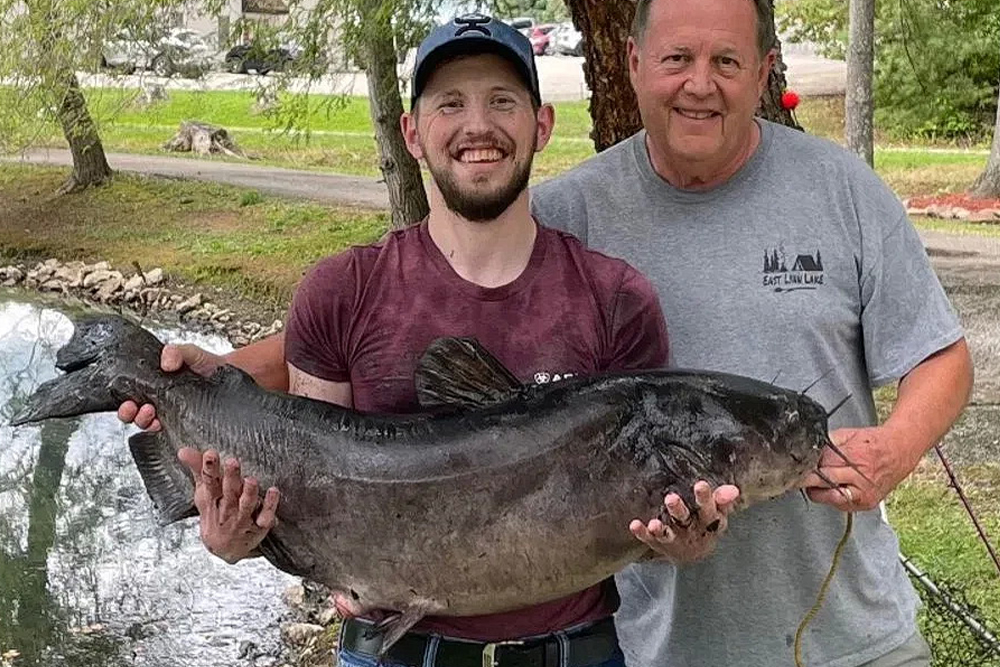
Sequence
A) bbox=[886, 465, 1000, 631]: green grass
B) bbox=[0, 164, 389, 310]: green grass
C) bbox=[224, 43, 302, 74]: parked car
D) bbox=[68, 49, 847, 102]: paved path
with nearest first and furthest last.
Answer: bbox=[886, 465, 1000, 631]: green grass < bbox=[224, 43, 302, 74]: parked car < bbox=[0, 164, 389, 310]: green grass < bbox=[68, 49, 847, 102]: paved path

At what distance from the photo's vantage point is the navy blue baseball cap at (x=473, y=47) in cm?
274

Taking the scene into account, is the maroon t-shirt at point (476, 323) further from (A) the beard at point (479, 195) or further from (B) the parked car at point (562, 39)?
(B) the parked car at point (562, 39)

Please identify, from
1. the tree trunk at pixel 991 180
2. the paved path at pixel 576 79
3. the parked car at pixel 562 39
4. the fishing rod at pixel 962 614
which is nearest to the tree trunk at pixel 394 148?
the tree trunk at pixel 991 180

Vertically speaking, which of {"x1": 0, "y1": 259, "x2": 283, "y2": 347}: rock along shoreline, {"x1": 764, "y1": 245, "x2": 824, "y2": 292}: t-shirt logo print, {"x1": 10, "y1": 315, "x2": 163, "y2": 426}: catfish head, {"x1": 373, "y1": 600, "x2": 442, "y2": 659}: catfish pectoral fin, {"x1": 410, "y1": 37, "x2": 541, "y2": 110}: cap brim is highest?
{"x1": 410, "y1": 37, "x2": 541, "y2": 110}: cap brim

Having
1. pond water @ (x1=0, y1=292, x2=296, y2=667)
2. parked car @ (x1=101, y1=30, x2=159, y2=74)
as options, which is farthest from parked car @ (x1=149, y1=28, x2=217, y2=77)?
pond water @ (x1=0, y1=292, x2=296, y2=667)

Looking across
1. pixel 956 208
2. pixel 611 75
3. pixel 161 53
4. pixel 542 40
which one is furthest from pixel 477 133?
pixel 542 40

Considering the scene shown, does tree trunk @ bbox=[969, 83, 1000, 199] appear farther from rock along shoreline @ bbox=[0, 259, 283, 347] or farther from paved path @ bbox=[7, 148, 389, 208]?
rock along shoreline @ bbox=[0, 259, 283, 347]

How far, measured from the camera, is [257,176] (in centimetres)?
2081

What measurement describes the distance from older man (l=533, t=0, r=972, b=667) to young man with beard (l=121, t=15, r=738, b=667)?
0.25 meters

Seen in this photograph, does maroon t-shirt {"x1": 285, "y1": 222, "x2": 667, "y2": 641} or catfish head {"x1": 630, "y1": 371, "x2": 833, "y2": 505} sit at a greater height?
maroon t-shirt {"x1": 285, "y1": 222, "x2": 667, "y2": 641}

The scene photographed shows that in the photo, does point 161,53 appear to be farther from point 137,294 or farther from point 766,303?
point 766,303

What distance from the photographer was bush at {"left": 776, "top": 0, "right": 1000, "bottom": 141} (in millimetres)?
22703

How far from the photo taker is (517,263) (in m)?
2.75

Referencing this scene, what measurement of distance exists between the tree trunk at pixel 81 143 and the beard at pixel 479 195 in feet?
38.8
